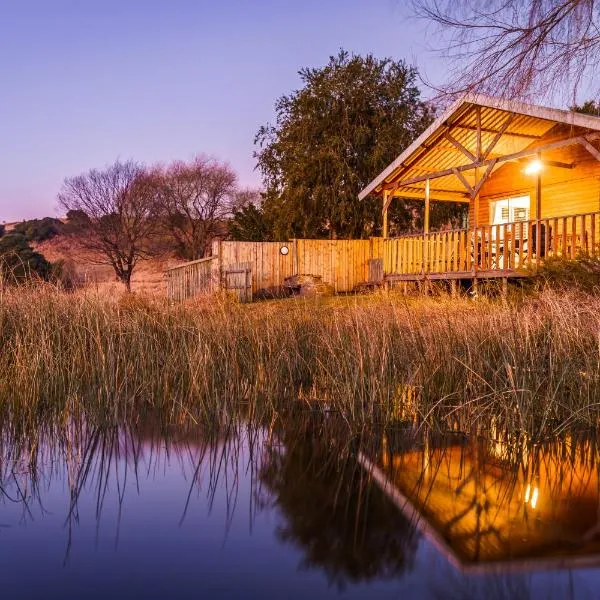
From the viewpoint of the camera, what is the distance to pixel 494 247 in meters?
19.4

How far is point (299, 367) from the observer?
7527mm

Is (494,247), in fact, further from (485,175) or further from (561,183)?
(485,175)

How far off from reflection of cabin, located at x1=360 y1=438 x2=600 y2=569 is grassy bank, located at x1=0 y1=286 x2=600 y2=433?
20.2 inches

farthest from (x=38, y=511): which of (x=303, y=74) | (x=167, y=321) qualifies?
(x=303, y=74)

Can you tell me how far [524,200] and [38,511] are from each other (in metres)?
19.9

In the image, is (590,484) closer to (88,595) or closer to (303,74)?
(88,595)

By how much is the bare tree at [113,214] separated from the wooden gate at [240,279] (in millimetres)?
18575

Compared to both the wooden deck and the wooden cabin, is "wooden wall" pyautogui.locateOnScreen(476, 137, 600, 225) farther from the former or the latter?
the wooden deck

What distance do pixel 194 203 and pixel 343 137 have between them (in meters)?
19.6

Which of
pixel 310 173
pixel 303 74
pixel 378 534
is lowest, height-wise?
pixel 378 534

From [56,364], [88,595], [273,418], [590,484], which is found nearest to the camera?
[88,595]

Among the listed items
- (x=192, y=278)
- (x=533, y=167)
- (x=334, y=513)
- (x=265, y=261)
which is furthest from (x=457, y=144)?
(x=334, y=513)

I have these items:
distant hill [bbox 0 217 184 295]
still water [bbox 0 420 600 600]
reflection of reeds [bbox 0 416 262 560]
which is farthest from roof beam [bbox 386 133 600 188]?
distant hill [bbox 0 217 184 295]

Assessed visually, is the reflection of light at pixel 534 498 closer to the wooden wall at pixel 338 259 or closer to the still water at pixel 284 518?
the still water at pixel 284 518
